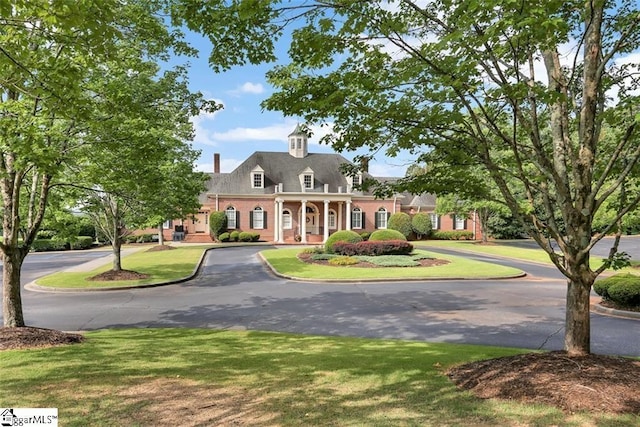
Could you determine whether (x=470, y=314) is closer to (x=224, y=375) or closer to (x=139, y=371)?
(x=224, y=375)

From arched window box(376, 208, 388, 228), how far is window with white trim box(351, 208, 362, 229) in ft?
6.32

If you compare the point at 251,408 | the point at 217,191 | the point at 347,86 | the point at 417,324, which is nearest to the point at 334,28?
the point at 347,86

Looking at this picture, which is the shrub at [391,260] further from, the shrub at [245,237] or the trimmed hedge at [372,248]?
the shrub at [245,237]

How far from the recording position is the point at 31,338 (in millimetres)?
7492

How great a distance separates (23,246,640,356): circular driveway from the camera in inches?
372

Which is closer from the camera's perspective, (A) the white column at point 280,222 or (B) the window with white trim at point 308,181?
(A) the white column at point 280,222

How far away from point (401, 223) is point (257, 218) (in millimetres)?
14350

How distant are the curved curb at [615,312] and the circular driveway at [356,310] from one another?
1.14ft

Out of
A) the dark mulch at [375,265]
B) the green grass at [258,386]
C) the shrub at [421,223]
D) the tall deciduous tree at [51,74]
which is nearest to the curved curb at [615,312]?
the green grass at [258,386]

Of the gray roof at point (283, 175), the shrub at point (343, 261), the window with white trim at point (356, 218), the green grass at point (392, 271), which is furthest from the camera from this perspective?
the window with white trim at point (356, 218)

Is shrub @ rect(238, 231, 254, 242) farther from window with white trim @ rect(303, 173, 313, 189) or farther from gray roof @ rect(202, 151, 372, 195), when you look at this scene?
window with white trim @ rect(303, 173, 313, 189)

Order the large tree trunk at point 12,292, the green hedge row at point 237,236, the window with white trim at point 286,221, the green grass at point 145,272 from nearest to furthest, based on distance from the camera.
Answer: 1. the large tree trunk at point 12,292
2. the green grass at point 145,272
3. the green hedge row at point 237,236
4. the window with white trim at point 286,221

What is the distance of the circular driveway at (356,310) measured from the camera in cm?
946

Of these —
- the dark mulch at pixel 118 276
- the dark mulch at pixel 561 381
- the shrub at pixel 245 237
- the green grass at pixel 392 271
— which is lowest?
the green grass at pixel 392 271
